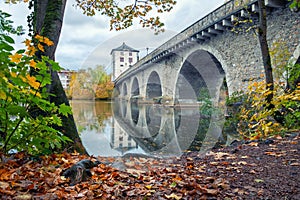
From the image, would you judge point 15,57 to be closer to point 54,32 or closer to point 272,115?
point 54,32

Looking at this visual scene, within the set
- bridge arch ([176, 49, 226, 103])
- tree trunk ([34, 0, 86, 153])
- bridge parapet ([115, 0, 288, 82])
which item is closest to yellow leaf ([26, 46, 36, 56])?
tree trunk ([34, 0, 86, 153])

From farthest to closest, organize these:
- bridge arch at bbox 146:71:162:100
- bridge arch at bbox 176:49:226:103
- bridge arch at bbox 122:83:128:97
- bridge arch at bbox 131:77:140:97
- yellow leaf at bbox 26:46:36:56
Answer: bridge arch at bbox 122:83:128:97 → bridge arch at bbox 131:77:140:97 → bridge arch at bbox 146:71:162:100 → bridge arch at bbox 176:49:226:103 → yellow leaf at bbox 26:46:36:56

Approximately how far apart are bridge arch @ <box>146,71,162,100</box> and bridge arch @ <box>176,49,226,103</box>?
506 centimetres

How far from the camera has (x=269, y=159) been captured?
2.46 meters

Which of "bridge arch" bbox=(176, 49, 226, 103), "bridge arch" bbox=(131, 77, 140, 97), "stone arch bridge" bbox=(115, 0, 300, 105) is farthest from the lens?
"bridge arch" bbox=(131, 77, 140, 97)

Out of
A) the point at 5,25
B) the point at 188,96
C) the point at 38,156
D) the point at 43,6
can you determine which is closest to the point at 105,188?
the point at 38,156

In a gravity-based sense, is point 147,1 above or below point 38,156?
above

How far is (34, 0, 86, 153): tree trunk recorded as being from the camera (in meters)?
2.78

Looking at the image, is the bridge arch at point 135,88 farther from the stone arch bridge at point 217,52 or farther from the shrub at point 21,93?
the shrub at point 21,93

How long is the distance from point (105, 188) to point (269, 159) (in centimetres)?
182

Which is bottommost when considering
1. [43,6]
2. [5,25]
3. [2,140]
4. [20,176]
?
[20,176]

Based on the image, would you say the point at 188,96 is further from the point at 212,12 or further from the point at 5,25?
the point at 5,25

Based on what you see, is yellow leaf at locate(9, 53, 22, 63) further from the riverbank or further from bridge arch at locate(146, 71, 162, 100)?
bridge arch at locate(146, 71, 162, 100)

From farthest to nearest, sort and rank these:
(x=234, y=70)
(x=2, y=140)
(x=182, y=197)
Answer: (x=234, y=70), (x=2, y=140), (x=182, y=197)
